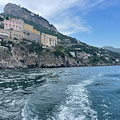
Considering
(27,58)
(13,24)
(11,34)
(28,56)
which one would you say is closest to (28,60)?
(27,58)

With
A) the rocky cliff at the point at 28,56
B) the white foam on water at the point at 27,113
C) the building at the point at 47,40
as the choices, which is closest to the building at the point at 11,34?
the rocky cliff at the point at 28,56

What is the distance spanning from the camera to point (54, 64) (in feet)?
267

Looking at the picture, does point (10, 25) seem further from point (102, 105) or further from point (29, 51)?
point (102, 105)

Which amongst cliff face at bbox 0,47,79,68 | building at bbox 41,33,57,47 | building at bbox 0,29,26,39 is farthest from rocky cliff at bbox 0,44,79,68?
building at bbox 41,33,57,47

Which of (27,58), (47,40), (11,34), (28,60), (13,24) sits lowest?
(28,60)

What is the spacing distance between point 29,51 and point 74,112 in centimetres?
6870

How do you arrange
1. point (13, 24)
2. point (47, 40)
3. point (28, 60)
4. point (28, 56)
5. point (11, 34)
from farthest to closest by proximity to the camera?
point (47, 40) → point (13, 24) → point (11, 34) → point (28, 56) → point (28, 60)

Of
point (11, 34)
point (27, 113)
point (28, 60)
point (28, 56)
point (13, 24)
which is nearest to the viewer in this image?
point (27, 113)

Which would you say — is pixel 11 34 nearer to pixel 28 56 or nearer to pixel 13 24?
pixel 13 24

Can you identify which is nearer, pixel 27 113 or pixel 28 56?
pixel 27 113

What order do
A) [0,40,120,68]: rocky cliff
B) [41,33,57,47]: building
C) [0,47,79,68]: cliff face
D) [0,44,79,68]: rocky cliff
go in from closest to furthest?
[0,47,79,68]: cliff face → [0,44,79,68]: rocky cliff → [0,40,120,68]: rocky cliff → [41,33,57,47]: building

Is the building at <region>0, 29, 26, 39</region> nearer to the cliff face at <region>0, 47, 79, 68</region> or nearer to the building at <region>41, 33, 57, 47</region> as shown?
the cliff face at <region>0, 47, 79, 68</region>

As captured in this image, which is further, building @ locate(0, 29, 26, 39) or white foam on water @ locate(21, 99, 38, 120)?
building @ locate(0, 29, 26, 39)

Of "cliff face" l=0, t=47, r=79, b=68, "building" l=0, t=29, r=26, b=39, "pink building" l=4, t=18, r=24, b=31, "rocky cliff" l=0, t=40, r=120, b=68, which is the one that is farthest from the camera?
"pink building" l=4, t=18, r=24, b=31
